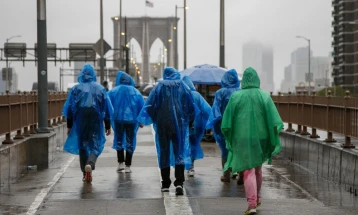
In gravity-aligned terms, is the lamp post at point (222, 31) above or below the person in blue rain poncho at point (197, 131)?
above

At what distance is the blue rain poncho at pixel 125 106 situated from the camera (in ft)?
53.3

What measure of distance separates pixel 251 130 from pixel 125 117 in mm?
5880

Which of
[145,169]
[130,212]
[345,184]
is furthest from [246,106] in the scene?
[145,169]

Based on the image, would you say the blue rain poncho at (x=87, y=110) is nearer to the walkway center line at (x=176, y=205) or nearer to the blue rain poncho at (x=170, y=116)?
the blue rain poncho at (x=170, y=116)

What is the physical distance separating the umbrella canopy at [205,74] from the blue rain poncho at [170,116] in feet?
44.4

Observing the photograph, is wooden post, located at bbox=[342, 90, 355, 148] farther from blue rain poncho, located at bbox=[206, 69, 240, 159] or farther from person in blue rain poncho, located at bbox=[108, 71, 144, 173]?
person in blue rain poncho, located at bbox=[108, 71, 144, 173]

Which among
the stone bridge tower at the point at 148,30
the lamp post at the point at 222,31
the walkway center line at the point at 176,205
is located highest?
the stone bridge tower at the point at 148,30

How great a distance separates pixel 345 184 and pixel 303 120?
5.55 meters

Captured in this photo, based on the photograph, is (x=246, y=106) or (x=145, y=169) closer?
(x=246, y=106)

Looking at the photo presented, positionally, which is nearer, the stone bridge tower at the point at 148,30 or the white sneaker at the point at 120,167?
the white sneaker at the point at 120,167

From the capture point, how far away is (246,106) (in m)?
10.7

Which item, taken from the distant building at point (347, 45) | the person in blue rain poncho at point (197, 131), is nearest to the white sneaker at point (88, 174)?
the person in blue rain poncho at point (197, 131)

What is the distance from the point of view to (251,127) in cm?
1066

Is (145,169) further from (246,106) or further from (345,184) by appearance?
(246,106)
